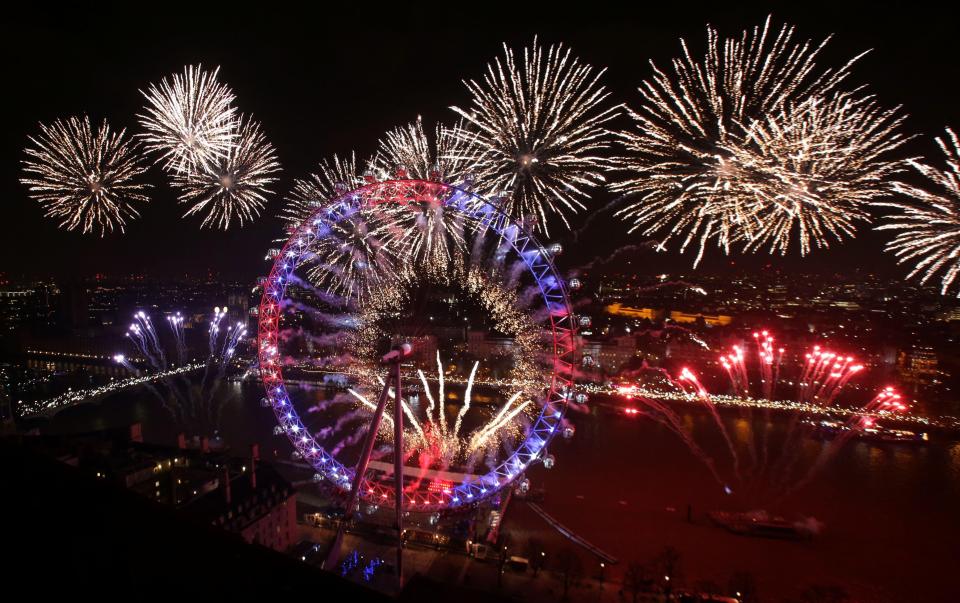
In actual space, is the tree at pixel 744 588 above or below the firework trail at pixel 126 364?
below

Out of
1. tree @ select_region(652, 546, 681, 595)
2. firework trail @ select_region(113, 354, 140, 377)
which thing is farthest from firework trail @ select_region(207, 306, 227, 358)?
tree @ select_region(652, 546, 681, 595)

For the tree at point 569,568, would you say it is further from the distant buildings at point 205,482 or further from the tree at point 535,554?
the distant buildings at point 205,482

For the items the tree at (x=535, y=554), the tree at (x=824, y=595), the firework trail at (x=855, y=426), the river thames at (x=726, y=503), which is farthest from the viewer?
the firework trail at (x=855, y=426)

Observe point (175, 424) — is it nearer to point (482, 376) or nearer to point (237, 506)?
point (237, 506)

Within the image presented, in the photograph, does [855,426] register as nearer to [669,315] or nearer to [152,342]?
[669,315]

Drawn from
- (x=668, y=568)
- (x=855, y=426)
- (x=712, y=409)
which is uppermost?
(x=712, y=409)

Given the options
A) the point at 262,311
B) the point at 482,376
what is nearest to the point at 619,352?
the point at 482,376

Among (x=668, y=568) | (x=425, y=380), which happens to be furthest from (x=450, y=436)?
(x=668, y=568)

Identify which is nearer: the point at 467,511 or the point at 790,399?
the point at 467,511

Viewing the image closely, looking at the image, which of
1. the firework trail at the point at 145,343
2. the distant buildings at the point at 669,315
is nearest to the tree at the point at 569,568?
the distant buildings at the point at 669,315
